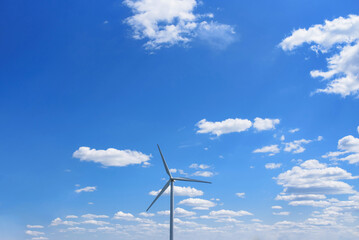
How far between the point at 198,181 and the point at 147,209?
20.3 m

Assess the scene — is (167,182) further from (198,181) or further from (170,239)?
(170,239)

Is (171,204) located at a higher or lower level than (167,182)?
lower

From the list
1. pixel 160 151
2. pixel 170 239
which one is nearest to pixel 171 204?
pixel 170 239

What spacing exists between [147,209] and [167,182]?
1175cm

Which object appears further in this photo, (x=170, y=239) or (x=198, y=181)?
(x=198, y=181)

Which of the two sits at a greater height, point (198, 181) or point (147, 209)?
point (198, 181)

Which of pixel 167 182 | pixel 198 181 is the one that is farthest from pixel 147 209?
pixel 198 181

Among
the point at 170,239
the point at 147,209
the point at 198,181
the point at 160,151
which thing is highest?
the point at 160,151

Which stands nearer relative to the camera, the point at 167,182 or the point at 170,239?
the point at 170,239

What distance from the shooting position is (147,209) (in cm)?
10544

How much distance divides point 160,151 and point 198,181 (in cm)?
1675

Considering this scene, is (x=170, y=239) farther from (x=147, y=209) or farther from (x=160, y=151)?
(x=160, y=151)

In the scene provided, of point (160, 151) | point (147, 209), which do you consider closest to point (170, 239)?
point (147, 209)

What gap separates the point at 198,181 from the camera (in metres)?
104
